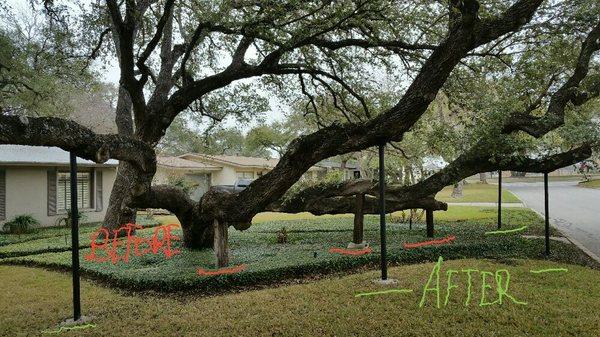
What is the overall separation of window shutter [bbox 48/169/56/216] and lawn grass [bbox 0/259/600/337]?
10.8 m

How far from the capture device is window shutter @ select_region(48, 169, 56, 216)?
659 inches

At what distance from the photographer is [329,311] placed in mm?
5207

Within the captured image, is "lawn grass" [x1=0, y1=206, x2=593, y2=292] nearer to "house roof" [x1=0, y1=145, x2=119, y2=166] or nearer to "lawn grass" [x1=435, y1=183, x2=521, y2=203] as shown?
"house roof" [x1=0, y1=145, x2=119, y2=166]

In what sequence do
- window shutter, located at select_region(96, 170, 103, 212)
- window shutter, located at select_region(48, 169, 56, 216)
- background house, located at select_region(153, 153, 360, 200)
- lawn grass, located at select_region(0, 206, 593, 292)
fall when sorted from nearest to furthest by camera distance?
lawn grass, located at select_region(0, 206, 593, 292) < window shutter, located at select_region(48, 169, 56, 216) < window shutter, located at select_region(96, 170, 103, 212) < background house, located at select_region(153, 153, 360, 200)

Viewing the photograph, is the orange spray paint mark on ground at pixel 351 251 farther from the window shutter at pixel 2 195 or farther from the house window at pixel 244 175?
the house window at pixel 244 175

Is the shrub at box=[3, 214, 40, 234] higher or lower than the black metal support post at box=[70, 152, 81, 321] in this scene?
lower

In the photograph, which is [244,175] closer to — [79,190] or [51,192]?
[79,190]

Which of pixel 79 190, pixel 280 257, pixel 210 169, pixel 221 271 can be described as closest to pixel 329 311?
pixel 221 271

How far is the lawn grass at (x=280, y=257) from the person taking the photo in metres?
6.91

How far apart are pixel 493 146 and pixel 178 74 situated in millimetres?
7684

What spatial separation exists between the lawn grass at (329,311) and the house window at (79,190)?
1127 centimetres

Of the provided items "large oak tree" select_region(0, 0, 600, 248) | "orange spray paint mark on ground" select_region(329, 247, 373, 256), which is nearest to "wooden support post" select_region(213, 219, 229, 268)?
"large oak tree" select_region(0, 0, 600, 248)

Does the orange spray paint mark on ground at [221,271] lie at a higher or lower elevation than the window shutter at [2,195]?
lower

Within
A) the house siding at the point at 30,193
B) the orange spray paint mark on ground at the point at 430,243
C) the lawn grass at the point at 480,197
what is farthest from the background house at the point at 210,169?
the orange spray paint mark on ground at the point at 430,243
